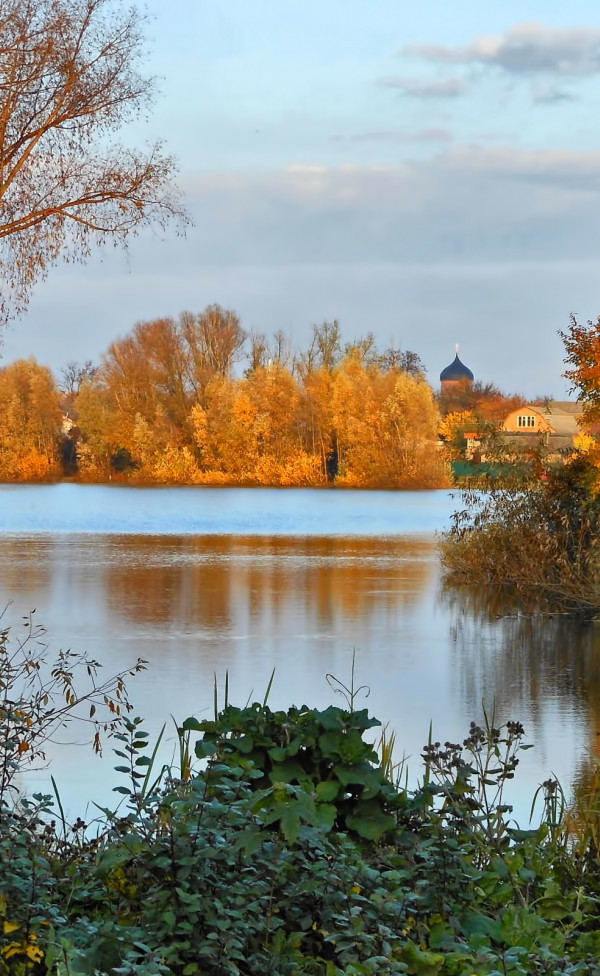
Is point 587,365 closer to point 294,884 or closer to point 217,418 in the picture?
point 294,884

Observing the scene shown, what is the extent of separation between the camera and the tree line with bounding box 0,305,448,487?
220 feet

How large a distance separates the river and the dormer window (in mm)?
50247

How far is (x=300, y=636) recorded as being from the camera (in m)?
13.1

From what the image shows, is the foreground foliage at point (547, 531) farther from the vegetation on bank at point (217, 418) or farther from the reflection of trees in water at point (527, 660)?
the vegetation on bank at point (217, 418)

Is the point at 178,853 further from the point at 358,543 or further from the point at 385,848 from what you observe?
the point at 358,543

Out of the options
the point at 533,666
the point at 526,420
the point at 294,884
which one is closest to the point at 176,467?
the point at 526,420

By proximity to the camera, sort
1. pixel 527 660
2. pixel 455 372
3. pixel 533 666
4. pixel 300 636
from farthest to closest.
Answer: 1. pixel 455 372
2. pixel 300 636
3. pixel 527 660
4. pixel 533 666

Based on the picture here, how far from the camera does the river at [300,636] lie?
8.43m

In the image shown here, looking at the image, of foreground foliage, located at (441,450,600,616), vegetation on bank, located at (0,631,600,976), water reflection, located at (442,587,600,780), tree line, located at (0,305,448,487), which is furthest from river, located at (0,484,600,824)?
tree line, located at (0,305,448,487)

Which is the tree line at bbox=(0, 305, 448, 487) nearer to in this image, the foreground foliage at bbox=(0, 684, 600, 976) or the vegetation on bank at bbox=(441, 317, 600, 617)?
the vegetation on bank at bbox=(441, 317, 600, 617)

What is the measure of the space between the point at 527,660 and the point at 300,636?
8.33 feet

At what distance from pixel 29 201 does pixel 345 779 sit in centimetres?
670

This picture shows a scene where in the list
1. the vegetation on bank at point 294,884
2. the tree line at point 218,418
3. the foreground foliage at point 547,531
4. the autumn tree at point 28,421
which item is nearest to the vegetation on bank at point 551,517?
the foreground foliage at point 547,531

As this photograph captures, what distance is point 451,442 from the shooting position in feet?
59.9
